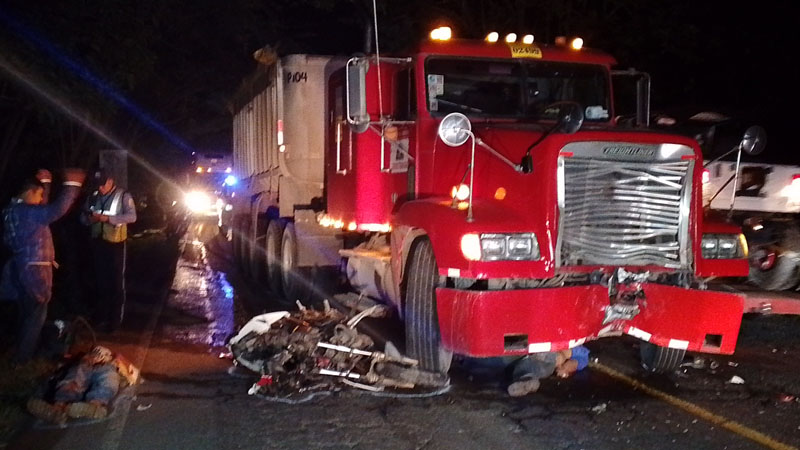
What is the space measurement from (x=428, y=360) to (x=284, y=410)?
1289 millimetres

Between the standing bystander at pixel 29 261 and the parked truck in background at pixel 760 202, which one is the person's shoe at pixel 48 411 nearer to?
the standing bystander at pixel 29 261

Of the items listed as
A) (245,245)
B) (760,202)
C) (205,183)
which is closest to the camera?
(760,202)

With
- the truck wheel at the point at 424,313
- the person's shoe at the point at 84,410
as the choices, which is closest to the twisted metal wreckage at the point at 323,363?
the truck wheel at the point at 424,313

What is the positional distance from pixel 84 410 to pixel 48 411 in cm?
24

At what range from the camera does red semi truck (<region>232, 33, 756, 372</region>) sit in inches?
237

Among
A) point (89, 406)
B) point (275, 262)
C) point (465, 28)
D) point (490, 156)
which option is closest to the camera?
point (89, 406)

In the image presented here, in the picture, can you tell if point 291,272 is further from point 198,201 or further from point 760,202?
point 198,201

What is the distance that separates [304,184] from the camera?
36.8 ft

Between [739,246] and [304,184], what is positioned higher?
[304,184]

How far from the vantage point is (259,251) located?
533 inches

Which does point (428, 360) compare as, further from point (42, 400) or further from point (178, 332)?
point (178, 332)

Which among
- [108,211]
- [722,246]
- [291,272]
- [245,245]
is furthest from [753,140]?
[245,245]

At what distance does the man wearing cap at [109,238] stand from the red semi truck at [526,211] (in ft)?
8.92

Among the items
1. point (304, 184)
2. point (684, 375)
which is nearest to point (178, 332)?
point (304, 184)
